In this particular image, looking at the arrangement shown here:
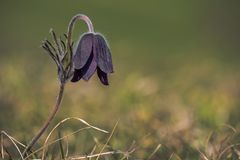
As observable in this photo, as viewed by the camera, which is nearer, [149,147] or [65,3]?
[149,147]

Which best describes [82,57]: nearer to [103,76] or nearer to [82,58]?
[82,58]

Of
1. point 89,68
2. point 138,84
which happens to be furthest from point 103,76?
point 138,84

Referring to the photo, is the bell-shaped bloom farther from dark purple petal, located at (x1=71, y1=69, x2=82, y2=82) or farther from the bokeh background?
the bokeh background

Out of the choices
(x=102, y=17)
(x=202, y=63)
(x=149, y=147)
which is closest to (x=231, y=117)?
(x=149, y=147)

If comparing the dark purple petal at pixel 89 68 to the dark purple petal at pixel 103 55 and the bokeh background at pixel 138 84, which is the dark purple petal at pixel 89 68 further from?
the bokeh background at pixel 138 84

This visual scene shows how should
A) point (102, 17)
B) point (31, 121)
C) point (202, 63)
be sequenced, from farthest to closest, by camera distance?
1. point (102, 17)
2. point (202, 63)
3. point (31, 121)

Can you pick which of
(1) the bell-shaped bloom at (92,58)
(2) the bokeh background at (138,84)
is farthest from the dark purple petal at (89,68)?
(2) the bokeh background at (138,84)

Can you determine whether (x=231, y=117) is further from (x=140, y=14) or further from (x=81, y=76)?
(x=140, y=14)

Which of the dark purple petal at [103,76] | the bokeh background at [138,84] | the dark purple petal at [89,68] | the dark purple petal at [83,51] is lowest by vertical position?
the bokeh background at [138,84]
